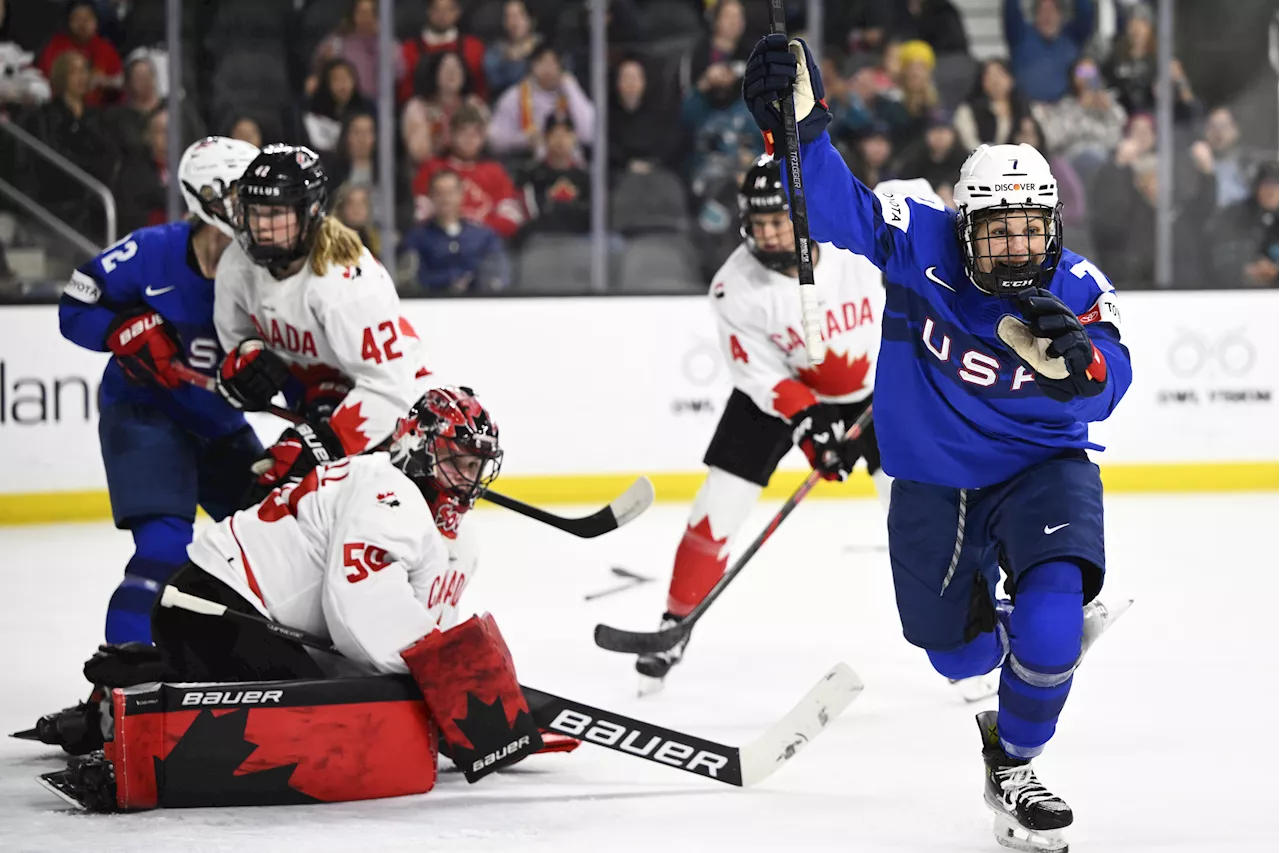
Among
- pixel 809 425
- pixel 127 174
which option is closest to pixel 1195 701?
pixel 809 425

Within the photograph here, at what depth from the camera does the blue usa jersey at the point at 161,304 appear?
332 centimetres

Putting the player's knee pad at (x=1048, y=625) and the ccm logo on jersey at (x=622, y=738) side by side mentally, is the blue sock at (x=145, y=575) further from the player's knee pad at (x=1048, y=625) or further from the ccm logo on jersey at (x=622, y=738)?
the player's knee pad at (x=1048, y=625)

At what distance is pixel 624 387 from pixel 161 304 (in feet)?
9.93

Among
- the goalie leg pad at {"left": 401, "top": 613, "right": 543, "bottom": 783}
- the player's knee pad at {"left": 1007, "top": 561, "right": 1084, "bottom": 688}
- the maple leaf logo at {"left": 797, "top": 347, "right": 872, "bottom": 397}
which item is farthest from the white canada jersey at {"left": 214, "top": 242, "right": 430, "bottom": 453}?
the player's knee pad at {"left": 1007, "top": 561, "right": 1084, "bottom": 688}

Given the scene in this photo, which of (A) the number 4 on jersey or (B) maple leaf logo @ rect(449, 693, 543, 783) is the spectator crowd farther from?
(B) maple leaf logo @ rect(449, 693, 543, 783)

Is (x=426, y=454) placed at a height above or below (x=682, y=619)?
above

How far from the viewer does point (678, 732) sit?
279 centimetres

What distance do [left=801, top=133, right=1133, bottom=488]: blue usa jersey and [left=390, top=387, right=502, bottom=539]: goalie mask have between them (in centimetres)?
62

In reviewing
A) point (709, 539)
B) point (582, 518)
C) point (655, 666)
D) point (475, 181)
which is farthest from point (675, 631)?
point (475, 181)

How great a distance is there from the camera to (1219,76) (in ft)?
23.1

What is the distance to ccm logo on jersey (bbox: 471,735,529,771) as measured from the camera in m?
2.66

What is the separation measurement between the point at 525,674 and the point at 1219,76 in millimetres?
4678

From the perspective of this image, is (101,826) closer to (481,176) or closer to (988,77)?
(481,176)

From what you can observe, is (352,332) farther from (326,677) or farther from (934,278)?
(934,278)
